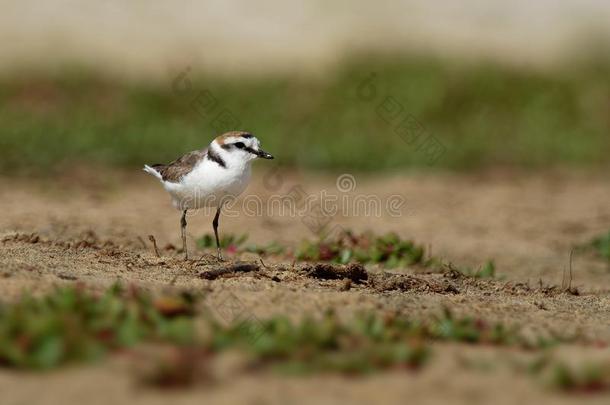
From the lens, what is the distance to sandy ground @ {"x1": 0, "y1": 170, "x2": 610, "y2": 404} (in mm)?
3725

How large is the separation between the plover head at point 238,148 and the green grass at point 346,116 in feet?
19.6

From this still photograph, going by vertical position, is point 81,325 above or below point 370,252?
below

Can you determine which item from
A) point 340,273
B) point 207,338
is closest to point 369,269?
point 340,273

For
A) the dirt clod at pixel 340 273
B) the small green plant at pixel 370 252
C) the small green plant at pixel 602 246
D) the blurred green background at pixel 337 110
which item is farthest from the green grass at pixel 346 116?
the dirt clod at pixel 340 273

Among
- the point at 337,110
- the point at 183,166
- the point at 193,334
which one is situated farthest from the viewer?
the point at 337,110

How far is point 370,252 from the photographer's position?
7168 millimetres

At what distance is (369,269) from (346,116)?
335 inches

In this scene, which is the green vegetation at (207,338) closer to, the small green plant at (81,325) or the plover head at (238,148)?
the small green plant at (81,325)

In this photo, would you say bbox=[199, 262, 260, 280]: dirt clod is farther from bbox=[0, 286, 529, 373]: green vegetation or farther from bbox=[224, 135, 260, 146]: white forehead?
bbox=[0, 286, 529, 373]: green vegetation

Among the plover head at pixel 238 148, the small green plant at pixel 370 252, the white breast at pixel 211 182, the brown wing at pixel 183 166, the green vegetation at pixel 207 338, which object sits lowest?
the green vegetation at pixel 207 338

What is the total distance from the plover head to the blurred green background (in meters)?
5.84

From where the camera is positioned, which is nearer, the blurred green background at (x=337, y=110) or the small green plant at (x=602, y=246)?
the small green plant at (x=602, y=246)

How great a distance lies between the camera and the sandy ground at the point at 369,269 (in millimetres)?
3725

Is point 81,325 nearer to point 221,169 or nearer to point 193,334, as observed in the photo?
point 193,334
